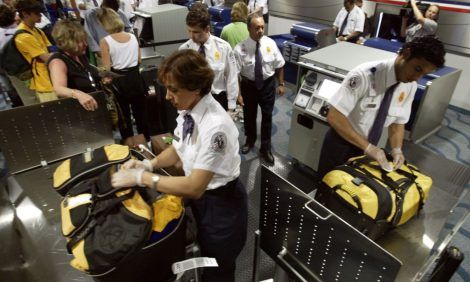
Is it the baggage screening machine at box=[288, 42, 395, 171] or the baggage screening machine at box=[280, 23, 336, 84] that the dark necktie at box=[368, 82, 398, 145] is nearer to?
the baggage screening machine at box=[288, 42, 395, 171]

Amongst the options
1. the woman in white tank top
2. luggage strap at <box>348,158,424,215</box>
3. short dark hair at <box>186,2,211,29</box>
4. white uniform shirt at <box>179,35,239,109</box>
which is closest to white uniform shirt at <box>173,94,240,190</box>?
luggage strap at <box>348,158,424,215</box>

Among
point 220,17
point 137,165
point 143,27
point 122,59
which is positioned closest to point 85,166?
point 137,165

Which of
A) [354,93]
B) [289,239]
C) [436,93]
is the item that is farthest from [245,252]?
[436,93]

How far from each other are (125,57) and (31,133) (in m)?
1.27

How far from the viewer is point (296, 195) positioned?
1.22m

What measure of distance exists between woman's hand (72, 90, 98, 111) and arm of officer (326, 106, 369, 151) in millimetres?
1682

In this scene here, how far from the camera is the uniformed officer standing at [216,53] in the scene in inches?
104

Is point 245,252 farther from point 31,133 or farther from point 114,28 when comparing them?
point 114,28

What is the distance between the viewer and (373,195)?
1434mm

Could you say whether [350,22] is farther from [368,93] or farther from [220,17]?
[368,93]

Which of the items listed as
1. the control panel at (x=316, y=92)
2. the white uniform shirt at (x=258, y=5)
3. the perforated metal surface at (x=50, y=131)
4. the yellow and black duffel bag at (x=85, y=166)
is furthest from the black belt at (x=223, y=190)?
the white uniform shirt at (x=258, y=5)

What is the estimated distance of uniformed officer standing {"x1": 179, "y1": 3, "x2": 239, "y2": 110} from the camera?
2633mm

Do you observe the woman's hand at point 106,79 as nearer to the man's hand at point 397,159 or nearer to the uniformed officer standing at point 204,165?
the uniformed officer standing at point 204,165

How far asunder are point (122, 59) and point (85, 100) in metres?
1.02
